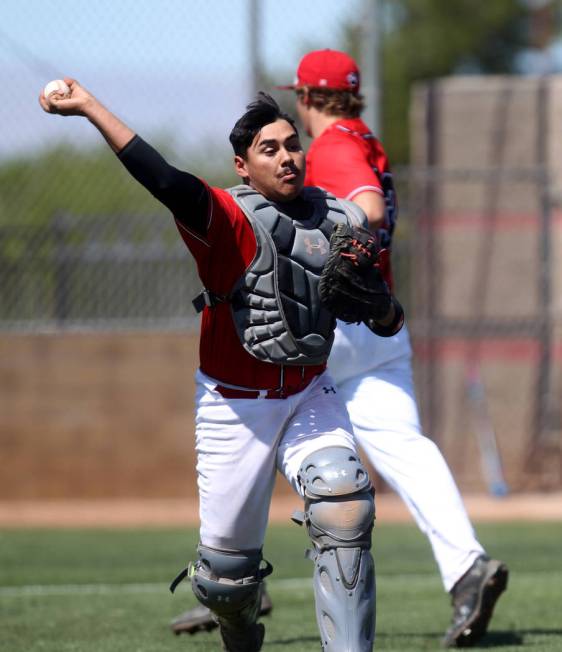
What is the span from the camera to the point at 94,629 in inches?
223

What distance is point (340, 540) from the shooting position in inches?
155

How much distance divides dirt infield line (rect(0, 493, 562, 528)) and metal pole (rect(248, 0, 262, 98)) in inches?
143

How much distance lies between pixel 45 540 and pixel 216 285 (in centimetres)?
584

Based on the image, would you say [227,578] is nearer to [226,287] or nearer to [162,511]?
[226,287]

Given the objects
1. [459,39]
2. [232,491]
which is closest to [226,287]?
[232,491]

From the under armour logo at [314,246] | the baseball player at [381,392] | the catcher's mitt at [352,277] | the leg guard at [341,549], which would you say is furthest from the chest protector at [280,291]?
the baseball player at [381,392]

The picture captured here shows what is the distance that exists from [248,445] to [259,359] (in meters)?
0.30

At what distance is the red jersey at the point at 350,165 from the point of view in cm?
519

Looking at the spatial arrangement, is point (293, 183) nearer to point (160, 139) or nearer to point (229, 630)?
point (229, 630)

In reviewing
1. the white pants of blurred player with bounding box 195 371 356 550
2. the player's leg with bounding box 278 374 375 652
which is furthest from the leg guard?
the white pants of blurred player with bounding box 195 371 356 550

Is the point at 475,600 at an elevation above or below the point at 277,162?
below

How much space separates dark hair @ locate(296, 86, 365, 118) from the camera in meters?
5.62

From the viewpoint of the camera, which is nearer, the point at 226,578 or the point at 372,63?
the point at 226,578

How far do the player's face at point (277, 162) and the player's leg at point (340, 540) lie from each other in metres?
0.87
